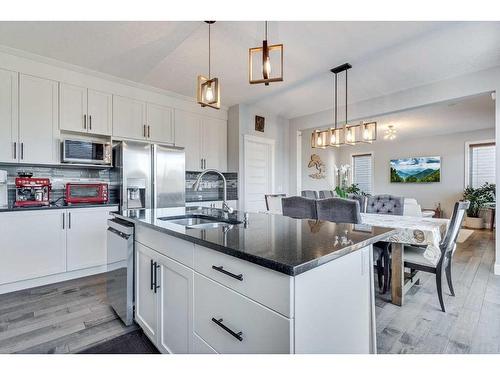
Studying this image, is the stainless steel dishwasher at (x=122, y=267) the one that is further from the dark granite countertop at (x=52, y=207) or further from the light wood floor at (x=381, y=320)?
the dark granite countertop at (x=52, y=207)

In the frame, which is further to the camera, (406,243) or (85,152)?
(85,152)

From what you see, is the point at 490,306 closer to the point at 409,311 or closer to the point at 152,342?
Result: the point at 409,311

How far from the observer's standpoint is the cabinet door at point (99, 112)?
3.38 m

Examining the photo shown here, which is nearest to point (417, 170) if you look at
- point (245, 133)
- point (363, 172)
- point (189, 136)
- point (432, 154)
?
point (432, 154)

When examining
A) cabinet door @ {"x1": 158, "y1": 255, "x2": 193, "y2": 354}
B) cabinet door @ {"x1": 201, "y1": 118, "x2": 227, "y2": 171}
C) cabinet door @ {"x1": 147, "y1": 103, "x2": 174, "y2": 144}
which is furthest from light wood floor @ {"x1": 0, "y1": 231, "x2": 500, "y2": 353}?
cabinet door @ {"x1": 201, "y1": 118, "x2": 227, "y2": 171}

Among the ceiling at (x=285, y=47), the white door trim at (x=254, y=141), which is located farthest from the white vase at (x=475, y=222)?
the white door trim at (x=254, y=141)

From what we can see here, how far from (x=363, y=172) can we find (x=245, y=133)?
5.62 m

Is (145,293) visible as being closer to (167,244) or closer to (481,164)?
(167,244)

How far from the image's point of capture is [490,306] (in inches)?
91.8

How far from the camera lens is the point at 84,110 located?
3332 millimetres

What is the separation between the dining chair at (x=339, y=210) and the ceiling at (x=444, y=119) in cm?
272
